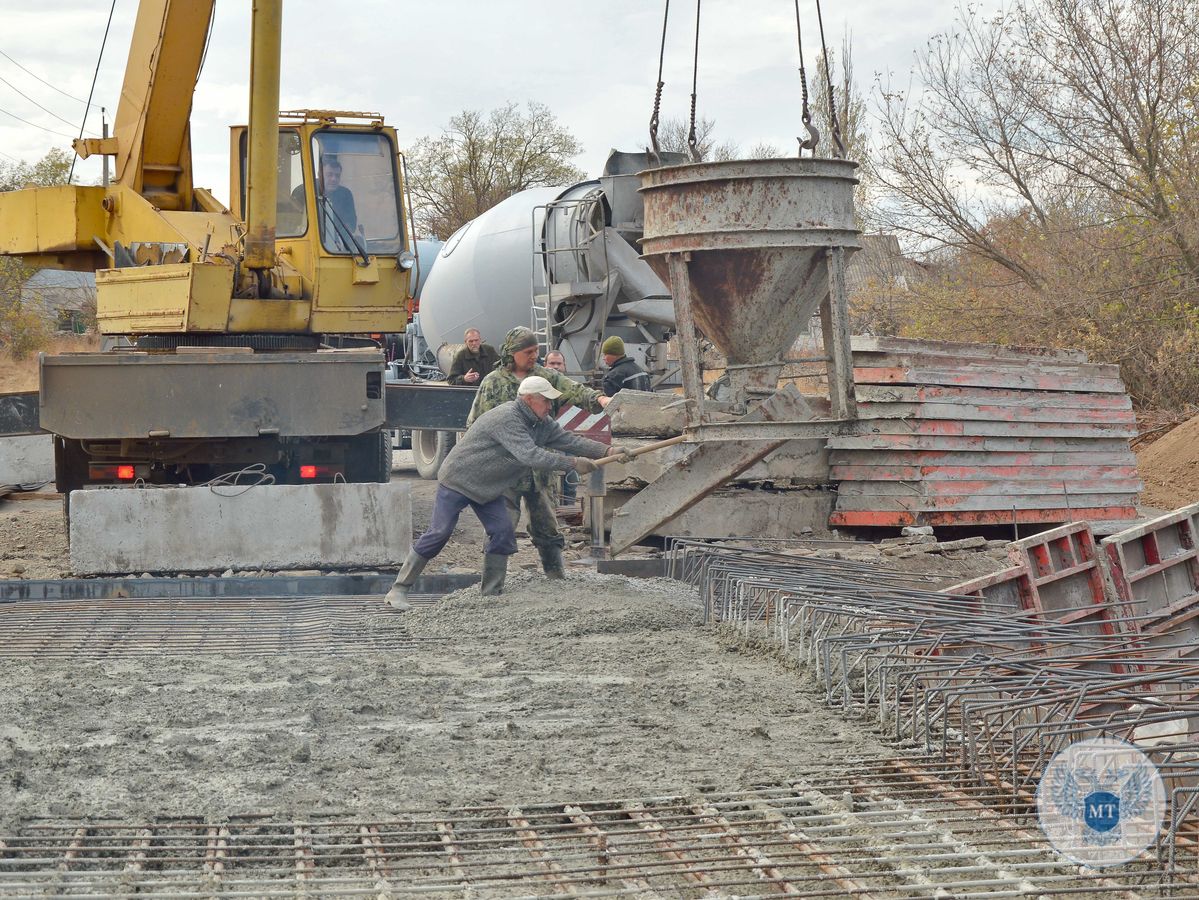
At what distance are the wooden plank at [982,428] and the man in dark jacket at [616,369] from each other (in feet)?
8.88

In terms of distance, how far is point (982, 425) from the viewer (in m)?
10.5

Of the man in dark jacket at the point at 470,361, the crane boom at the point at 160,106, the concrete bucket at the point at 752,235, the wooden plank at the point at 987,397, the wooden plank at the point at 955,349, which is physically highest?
the crane boom at the point at 160,106

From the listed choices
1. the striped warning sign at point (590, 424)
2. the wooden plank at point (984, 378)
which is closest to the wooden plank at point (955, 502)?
the wooden plank at point (984, 378)

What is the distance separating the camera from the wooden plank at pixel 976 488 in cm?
1024

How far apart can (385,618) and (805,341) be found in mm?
18514

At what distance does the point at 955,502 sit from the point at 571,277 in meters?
4.56

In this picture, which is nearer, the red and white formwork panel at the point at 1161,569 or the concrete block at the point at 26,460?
the red and white formwork panel at the point at 1161,569

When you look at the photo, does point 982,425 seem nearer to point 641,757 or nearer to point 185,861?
point 641,757

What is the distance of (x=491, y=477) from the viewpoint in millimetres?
7480

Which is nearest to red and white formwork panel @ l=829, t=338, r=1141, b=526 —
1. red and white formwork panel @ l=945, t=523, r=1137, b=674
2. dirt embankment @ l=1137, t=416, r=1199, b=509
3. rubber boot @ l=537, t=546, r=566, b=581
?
red and white formwork panel @ l=945, t=523, r=1137, b=674

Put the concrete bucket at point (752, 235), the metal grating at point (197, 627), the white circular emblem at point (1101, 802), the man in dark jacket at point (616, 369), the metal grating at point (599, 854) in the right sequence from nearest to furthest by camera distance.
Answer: the metal grating at point (599, 854)
the white circular emblem at point (1101, 802)
the metal grating at point (197, 627)
the concrete bucket at point (752, 235)
the man in dark jacket at point (616, 369)

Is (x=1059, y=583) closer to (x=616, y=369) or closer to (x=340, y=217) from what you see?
(x=616, y=369)

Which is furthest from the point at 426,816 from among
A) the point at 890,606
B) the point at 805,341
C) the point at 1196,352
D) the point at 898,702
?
the point at 805,341

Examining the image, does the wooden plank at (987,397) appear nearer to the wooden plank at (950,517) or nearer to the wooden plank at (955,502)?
the wooden plank at (955,502)
